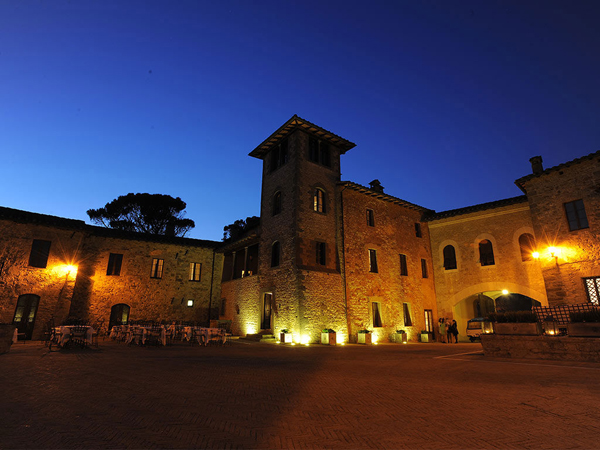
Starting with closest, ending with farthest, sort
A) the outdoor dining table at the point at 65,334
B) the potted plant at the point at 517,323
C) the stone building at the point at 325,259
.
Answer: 1. the potted plant at the point at 517,323
2. the outdoor dining table at the point at 65,334
3. the stone building at the point at 325,259

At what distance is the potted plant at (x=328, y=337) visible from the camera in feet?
49.0

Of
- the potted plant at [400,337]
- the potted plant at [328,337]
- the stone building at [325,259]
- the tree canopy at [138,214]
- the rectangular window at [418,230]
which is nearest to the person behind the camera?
the stone building at [325,259]

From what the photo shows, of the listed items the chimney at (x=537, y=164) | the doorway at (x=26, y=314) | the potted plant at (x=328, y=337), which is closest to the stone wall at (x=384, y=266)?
the potted plant at (x=328, y=337)

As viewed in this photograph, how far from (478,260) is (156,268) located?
20431 millimetres

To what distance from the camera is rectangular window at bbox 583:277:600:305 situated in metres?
13.0

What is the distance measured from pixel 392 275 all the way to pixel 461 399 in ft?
47.2

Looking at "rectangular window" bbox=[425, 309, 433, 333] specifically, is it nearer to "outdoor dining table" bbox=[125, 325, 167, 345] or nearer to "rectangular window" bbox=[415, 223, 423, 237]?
"rectangular window" bbox=[415, 223, 423, 237]

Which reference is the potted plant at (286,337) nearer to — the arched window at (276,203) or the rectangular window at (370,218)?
the arched window at (276,203)

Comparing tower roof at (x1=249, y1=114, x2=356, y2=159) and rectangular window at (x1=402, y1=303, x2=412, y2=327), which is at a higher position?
tower roof at (x1=249, y1=114, x2=356, y2=159)

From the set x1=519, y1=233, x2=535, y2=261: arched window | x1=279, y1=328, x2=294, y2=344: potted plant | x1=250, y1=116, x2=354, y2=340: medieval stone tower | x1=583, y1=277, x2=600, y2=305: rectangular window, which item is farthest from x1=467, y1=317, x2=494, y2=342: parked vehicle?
x1=279, y1=328, x2=294, y2=344: potted plant

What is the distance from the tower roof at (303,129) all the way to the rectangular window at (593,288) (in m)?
13.0

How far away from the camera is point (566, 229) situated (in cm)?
1405

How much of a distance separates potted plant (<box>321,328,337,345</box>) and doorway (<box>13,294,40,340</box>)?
49.2 feet

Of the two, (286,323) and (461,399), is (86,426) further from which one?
(286,323)
